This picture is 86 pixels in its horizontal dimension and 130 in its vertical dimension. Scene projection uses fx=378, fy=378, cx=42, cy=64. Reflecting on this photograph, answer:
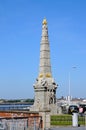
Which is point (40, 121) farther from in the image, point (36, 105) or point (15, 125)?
point (36, 105)

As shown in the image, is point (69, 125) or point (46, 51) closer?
point (69, 125)

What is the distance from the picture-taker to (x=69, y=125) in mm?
38219

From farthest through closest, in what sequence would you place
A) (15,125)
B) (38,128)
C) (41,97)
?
(41,97) → (38,128) → (15,125)

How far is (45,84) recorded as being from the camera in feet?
176

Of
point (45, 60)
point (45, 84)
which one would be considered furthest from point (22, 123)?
point (45, 60)

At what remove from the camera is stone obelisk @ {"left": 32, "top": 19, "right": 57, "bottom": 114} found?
53844 mm

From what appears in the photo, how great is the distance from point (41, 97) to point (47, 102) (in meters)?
1.12

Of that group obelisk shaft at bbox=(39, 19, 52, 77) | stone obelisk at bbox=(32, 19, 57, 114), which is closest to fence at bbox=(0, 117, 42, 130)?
stone obelisk at bbox=(32, 19, 57, 114)

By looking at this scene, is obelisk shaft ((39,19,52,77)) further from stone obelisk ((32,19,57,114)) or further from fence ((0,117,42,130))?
fence ((0,117,42,130))

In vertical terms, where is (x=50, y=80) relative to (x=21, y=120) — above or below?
above

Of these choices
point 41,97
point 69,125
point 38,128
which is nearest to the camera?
point 38,128

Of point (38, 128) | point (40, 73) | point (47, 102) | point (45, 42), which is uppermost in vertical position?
point (45, 42)

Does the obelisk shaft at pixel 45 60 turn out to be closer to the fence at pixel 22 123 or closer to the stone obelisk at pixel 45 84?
the stone obelisk at pixel 45 84

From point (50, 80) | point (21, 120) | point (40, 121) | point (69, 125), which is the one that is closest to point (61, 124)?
point (69, 125)
